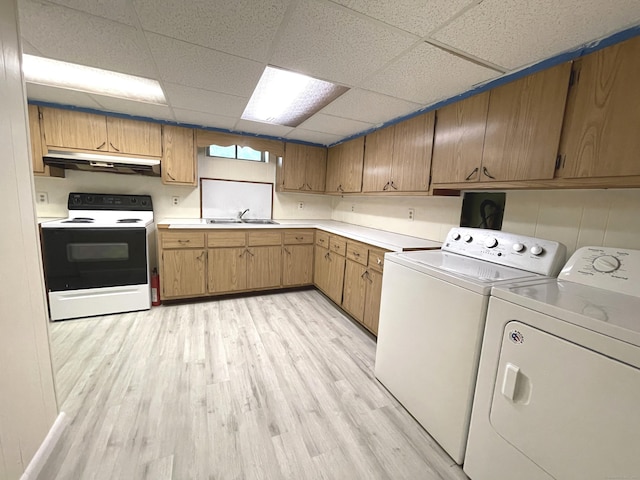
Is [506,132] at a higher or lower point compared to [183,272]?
higher

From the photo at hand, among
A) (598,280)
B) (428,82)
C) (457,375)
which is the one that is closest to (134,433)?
(457,375)

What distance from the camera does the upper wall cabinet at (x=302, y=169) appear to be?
11.9 ft

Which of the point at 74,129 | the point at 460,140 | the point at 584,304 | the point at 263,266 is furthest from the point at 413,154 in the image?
the point at 74,129

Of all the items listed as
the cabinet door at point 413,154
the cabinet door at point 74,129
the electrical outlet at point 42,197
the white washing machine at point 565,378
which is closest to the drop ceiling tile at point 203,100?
the cabinet door at point 74,129

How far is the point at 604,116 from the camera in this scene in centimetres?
120

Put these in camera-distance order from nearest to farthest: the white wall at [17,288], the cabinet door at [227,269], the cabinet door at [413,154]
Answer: the white wall at [17,288]
the cabinet door at [413,154]
the cabinet door at [227,269]

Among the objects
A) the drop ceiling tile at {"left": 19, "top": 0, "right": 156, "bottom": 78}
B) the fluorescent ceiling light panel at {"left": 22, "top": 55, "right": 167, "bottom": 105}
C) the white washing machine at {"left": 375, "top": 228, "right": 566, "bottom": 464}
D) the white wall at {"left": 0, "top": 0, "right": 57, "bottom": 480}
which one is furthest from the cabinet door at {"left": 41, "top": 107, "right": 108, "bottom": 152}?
the white washing machine at {"left": 375, "top": 228, "right": 566, "bottom": 464}

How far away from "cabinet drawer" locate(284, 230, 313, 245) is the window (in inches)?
47.3

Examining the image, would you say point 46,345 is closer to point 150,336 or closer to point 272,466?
point 150,336

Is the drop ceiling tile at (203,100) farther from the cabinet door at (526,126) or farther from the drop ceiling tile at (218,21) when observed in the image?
the cabinet door at (526,126)

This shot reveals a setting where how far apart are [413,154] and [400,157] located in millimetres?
174

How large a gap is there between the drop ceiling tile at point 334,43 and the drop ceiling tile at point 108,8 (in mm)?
709

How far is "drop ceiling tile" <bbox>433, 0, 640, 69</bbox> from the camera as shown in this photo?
1056 mm

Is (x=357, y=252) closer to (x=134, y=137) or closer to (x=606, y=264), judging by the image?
(x=606, y=264)
